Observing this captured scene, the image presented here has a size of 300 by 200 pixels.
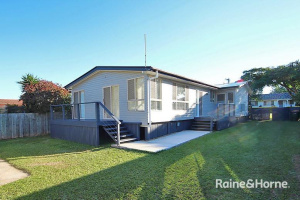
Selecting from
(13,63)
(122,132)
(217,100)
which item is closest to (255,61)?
(217,100)

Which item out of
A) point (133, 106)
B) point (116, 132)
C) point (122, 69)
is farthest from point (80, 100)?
point (116, 132)

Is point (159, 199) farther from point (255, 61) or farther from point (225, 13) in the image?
point (255, 61)

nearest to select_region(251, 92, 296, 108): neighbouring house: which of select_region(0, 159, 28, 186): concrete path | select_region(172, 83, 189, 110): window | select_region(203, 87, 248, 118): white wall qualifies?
select_region(203, 87, 248, 118): white wall

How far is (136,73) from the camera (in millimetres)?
7914

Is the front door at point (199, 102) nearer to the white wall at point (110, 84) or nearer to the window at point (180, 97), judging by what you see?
the window at point (180, 97)

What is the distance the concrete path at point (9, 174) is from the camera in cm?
365

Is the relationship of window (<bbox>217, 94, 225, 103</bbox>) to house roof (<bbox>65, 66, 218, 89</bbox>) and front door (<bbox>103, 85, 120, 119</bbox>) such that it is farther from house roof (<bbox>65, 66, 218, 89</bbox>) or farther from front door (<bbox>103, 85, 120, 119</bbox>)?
front door (<bbox>103, 85, 120, 119</bbox>)

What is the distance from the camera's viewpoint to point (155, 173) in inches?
144

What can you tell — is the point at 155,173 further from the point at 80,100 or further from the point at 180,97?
the point at 80,100

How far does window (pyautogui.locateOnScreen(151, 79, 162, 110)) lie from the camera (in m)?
7.95

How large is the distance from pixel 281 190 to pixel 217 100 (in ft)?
42.4

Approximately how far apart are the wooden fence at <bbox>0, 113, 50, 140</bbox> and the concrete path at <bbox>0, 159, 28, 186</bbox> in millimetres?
5974

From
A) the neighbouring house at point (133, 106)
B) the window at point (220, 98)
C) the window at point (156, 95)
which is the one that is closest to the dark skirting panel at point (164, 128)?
the neighbouring house at point (133, 106)

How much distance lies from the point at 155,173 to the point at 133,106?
15.6ft
